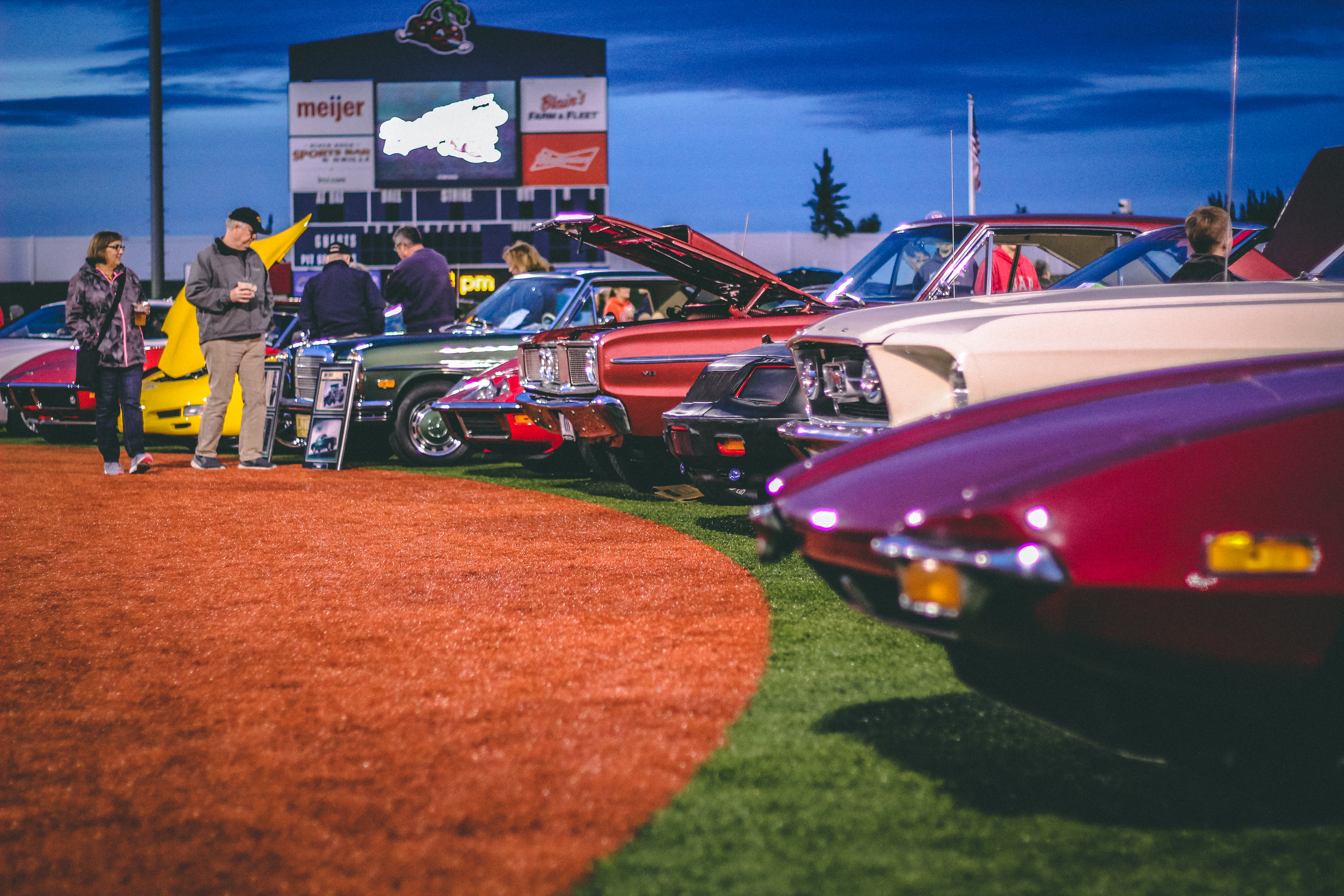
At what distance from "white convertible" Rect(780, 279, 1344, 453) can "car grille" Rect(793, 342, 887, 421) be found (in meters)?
0.09

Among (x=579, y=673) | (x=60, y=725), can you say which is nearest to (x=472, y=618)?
(x=579, y=673)

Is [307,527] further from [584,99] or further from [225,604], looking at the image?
[584,99]

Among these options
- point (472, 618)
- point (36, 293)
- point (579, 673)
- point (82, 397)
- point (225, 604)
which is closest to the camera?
point (579, 673)

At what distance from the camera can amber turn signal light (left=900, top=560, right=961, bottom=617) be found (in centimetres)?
208

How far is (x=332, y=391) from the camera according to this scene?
9.55 meters

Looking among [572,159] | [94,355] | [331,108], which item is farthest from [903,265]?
[331,108]

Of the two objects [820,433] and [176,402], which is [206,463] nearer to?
[176,402]

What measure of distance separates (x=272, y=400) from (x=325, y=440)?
3.00 ft

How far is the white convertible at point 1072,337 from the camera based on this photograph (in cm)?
343

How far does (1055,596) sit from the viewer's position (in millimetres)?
2025

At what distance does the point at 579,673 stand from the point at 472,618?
0.90 metres

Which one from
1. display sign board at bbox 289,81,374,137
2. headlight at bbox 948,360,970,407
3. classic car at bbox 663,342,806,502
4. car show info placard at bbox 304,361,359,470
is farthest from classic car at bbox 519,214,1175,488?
display sign board at bbox 289,81,374,137

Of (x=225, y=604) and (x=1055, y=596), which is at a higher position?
(x=1055, y=596)

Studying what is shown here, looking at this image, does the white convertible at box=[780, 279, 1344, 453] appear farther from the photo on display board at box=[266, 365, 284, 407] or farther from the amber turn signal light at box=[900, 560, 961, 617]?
the photo on display board at box=[266, 365, 284, 407]
